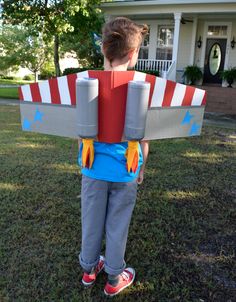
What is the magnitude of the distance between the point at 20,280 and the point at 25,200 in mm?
1401

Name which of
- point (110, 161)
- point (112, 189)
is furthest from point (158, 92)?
point (112, 189)

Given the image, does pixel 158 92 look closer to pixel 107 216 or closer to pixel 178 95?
pixel 178 95

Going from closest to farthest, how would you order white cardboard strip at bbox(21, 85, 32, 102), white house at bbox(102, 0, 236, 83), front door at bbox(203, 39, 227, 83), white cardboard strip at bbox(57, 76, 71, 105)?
white cardboard strip at bbox(57, 76, 71, 105) → white cardboard strip at bbox(21, 85, 32, 102) → white house at bbox(102, 0, 236, 83) → front door at bbox(203, 39, 227, 83)

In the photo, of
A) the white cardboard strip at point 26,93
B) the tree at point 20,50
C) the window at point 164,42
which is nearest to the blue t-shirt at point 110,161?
the white cardboard strip at point 26,93

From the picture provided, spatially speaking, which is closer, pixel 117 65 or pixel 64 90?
pixel 117 65

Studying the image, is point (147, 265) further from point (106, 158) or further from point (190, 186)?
point (190, 186)

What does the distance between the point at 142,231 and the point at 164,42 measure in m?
15.8

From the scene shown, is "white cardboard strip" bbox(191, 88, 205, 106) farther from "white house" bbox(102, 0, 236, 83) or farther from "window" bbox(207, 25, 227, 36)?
"window" bbox(207, 25, 227, 36)

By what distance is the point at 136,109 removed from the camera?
194 centimetres

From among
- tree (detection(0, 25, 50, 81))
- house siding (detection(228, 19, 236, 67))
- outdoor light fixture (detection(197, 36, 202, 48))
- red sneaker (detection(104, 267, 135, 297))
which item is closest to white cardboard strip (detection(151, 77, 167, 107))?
red sneaker (detection(104, 267, 135, 297))

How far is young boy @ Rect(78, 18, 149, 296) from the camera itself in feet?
6.33

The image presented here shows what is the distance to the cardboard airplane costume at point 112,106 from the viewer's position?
193 cm

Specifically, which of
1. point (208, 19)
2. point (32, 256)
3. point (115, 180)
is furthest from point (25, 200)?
point (208, 19)

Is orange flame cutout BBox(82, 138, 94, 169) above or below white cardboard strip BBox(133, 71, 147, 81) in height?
below
